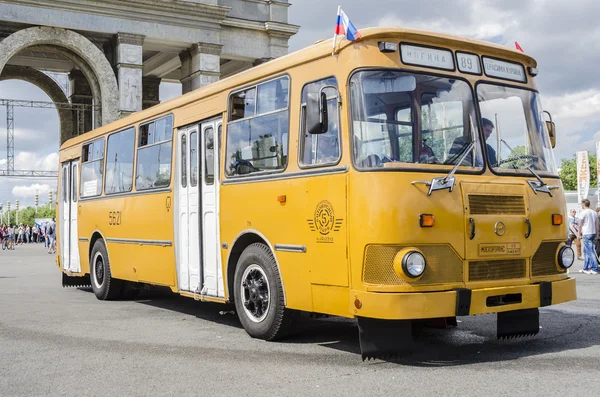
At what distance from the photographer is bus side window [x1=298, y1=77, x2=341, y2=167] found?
713 centimetres

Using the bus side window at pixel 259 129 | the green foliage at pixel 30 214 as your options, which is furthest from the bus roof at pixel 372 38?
the green foliage at pixel 30 214

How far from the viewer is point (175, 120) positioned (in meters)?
10.5

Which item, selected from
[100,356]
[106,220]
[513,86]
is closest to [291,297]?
[100,356]

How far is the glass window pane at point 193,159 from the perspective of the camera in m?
9.93

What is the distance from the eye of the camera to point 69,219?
1544cm

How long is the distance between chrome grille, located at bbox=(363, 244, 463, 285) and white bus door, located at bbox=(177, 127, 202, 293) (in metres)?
3.64

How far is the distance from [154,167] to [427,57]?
527 cm

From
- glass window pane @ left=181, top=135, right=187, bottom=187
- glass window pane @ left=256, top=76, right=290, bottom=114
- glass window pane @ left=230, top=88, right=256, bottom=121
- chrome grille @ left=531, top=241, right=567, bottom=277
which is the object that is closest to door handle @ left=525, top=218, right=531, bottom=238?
chrome grille @ left=531, top=241, right=567, bottom=277

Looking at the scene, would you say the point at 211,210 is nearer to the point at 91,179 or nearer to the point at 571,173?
the point at 91,179

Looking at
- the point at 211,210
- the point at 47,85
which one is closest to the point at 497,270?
the point at 211,210

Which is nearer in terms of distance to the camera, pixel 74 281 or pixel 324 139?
pixel 324 139

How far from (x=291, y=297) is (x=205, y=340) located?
1.44m

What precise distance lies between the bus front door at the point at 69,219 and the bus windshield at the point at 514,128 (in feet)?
31.4

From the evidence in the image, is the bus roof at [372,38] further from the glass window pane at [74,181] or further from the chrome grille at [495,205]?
the glass window pane at [74,181]
